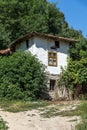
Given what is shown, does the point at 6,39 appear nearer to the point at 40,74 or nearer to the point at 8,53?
the point at 8,53

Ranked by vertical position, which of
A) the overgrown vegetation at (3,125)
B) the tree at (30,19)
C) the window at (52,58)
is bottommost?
the overgrown vegetation at (3,125)

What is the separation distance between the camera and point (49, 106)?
28.2m

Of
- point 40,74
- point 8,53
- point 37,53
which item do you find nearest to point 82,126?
point 40,74

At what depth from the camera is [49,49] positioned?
120ft

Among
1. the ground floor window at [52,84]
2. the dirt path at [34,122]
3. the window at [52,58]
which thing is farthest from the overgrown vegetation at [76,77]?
the dirt path at [34,122]

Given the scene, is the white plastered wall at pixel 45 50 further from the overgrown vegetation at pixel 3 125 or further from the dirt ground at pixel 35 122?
the overgrown vegetation at pixel 3 125

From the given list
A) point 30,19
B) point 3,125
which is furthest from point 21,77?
point 30,19

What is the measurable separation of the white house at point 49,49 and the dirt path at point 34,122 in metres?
11.0

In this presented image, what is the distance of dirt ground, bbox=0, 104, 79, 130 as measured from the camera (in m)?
21.8

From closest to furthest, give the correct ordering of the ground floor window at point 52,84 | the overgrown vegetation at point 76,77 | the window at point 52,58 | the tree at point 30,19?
the overgrown vegetation at point 76,77 → the ground floor window at point 52,84 → the window at point 52,58 → the tree at point 30,19

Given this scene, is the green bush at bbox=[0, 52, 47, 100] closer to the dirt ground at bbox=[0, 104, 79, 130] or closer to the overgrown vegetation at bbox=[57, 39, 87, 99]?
the overgrown vegetation at bbox=[57, 39, 87, 99]

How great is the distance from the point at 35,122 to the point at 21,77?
10.4 metres

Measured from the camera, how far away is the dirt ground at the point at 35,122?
21750mm

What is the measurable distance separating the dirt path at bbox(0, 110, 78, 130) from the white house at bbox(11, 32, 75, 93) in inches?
434
